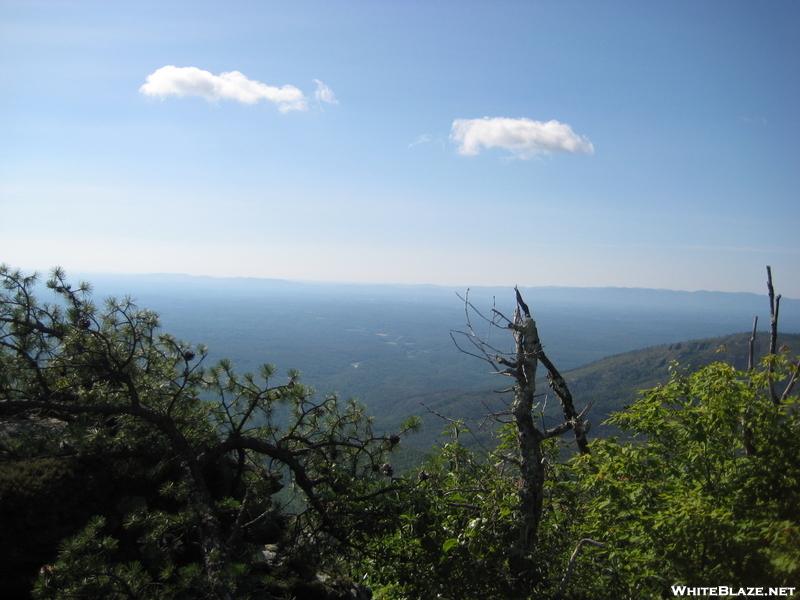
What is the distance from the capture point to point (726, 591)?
9.55 feet

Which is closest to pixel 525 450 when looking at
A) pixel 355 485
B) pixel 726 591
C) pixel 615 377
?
pixel 726 591

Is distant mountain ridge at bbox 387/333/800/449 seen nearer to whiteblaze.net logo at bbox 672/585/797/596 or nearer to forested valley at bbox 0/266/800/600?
forested valley at bbox 0/266/800/600

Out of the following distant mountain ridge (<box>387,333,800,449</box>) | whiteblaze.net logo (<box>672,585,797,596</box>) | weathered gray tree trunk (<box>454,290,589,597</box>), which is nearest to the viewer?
whiteblaze.net logo (<box>672,585,797,596</box>)

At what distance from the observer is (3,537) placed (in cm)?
397

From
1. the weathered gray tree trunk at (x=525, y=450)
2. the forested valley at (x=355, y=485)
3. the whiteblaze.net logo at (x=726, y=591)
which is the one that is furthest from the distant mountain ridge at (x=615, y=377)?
the whiteblaze.net logo at (x=726, y=591)

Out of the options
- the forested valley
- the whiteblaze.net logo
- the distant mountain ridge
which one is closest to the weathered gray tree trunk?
the forested valley

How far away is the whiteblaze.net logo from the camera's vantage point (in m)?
2.80

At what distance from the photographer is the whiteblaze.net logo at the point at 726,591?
2805 mm

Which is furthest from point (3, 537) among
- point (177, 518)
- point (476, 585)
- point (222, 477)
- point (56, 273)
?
point (476, 585)

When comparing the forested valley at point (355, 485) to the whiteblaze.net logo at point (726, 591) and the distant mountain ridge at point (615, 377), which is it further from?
the distant mountain ridge at point (615, 377)

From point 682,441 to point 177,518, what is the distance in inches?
174

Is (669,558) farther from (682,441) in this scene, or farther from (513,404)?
(513,404)

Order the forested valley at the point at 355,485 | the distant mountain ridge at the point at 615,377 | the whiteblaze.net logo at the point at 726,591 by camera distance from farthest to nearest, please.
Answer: the distant mountain ridge at the point at 615,377, the forested valley at the point at 355,485, the whiteblaze.net logo at the point at 726,591

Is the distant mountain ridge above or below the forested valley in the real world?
below
